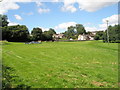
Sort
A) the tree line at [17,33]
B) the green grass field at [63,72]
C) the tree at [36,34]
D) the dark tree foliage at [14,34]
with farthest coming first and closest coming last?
the tree at [36,34]
the dark tree foliage at [14,34]
the tree line at [17,33]
the green grass field at [63,72]

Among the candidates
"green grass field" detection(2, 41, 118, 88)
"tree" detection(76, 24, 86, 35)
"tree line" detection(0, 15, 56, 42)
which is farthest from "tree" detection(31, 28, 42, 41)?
"green grass field" detection(2, 41, 118, 88)

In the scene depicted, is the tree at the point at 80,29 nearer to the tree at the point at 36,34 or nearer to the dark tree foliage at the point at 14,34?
the tree at the point at 36,34

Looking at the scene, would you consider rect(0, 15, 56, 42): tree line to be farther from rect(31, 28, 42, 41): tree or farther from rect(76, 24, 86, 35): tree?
rect(76, 24, 86, 35): tree

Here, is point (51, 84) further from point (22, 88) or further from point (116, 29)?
point (116, 29)

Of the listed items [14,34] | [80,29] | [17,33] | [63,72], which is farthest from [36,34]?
[63,72]

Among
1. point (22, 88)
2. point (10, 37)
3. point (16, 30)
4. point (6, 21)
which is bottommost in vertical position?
point (22, 88)

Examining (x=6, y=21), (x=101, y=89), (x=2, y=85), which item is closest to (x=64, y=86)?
(x=101, y=89)

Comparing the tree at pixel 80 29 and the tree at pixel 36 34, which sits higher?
the tree at pixel 80 29

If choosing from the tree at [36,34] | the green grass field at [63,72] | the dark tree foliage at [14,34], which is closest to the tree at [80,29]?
the tree at [36,34]

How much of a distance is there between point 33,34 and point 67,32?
220 feet

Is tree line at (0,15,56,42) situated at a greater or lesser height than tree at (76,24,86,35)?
lesser

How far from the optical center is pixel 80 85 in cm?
620

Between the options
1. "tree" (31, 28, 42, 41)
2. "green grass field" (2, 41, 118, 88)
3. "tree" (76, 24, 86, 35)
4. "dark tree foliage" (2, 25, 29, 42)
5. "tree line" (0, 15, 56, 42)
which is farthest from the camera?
"tree" (76, 24, 86, 35)

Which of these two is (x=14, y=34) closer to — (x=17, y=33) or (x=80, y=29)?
(x=17, y=33)
